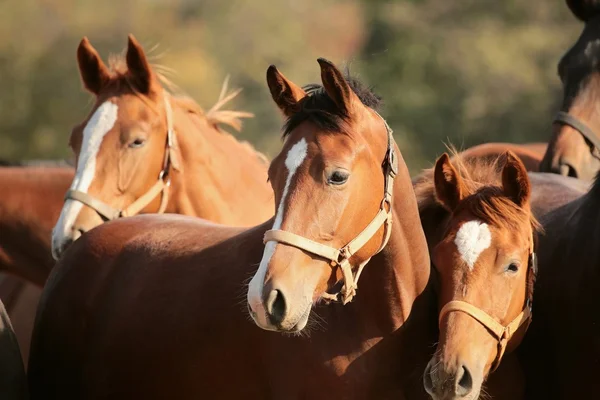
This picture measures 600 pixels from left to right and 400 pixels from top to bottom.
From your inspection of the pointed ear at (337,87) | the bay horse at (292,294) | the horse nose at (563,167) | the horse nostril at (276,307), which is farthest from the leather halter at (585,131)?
the horse nostril at (276,307)

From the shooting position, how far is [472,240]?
14.3 feet

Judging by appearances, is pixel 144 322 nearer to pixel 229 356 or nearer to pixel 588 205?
pixel 229 356

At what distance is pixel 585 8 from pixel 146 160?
2.82m

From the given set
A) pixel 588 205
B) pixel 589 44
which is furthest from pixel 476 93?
pixel 588 205

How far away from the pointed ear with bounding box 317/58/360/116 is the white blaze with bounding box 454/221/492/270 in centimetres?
70

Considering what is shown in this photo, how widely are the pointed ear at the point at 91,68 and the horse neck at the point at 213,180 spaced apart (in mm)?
457

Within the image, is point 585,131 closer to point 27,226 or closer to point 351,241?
point 351,241

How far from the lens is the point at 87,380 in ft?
17.0

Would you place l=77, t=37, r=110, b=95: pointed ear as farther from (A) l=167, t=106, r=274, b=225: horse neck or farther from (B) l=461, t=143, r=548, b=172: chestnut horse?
(B) l=461, t=143, r=548, b=172: chestnut horse

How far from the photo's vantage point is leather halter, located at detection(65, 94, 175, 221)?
5785mm

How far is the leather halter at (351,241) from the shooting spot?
3.94 meters

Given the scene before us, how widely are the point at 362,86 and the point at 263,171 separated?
227cm

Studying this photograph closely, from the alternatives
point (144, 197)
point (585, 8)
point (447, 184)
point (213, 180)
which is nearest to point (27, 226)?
point (144, 197)

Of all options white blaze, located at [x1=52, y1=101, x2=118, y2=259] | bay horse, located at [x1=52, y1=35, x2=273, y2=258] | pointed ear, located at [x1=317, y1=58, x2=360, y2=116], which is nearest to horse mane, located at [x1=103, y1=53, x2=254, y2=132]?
bay horse, located at [x1=52, y1=35, x2=273, y2=258]
